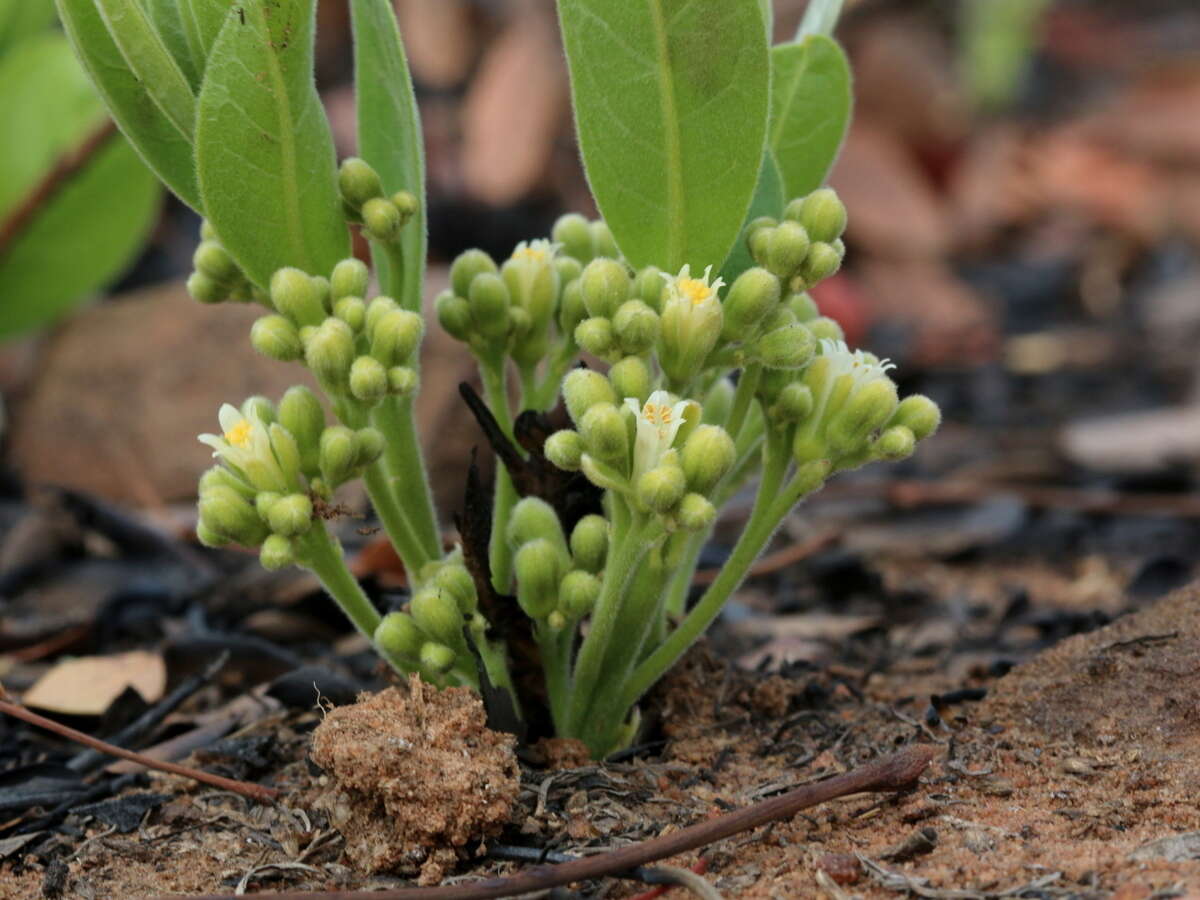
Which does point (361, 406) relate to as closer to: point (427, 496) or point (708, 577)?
point (427, 496)

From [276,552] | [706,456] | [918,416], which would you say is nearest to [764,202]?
[918,416]

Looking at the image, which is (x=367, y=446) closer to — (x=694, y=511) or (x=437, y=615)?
(x=437, y=615)

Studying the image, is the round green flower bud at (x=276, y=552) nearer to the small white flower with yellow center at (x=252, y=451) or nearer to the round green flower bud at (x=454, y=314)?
the small white flower with yellow center at (x=252, y=451)

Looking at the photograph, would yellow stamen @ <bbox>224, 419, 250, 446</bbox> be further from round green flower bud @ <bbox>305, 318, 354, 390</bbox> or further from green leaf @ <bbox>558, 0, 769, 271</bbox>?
green leaf @ <bbox>558, 0, 769, 271</bbox>

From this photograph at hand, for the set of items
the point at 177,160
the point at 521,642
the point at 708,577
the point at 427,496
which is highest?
the point at 177,160

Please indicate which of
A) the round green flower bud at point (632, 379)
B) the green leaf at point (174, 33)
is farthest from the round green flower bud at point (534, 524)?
the green leaf at point (174, 33)

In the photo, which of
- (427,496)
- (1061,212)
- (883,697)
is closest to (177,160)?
(427,496)
